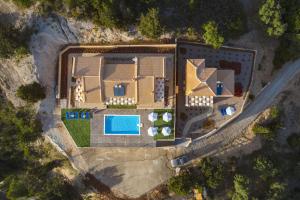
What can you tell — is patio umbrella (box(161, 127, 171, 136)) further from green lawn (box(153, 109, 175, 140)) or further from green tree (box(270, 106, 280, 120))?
green tree (box(270, 106, 280, 120))

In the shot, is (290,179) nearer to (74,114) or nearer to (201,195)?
(201,195)

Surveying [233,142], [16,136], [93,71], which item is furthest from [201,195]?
[16,136]

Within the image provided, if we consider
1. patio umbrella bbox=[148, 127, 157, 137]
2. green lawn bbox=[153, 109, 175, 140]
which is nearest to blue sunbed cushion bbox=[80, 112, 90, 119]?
patio umbrella bbox=[148, 127, 157, 137]

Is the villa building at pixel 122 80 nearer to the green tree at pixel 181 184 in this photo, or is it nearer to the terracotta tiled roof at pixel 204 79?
the terracotta tiled roof at pixel 204 79

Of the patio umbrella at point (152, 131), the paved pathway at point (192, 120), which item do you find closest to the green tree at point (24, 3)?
the patio umbrella at point (152, 131)

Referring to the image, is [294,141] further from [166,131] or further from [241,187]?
[166,131]

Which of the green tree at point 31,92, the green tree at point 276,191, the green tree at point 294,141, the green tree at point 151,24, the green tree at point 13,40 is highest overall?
the green tree at point 151,24
